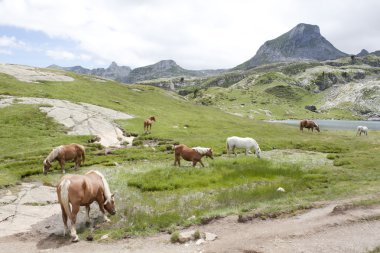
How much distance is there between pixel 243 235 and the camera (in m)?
15.1

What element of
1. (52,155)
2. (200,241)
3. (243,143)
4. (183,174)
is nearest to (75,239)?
(200,241)

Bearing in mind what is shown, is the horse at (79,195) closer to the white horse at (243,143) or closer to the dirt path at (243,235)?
the dirt path at (243,235)

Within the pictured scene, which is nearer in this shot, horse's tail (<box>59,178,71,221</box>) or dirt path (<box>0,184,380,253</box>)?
dirt path (<box>0,184,380,253</box>)

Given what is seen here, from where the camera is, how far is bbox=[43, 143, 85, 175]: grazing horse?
29395mm

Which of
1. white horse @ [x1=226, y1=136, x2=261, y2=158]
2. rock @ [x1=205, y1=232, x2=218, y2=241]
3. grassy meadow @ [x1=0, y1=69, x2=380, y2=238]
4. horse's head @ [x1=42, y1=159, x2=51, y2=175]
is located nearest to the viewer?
rock @ [x1=205, y1=232, x2=218, y2=241]

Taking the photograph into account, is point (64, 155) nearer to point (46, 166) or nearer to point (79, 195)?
point (46, 166)

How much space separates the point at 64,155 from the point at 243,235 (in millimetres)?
21340

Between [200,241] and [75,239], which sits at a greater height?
[200,241]

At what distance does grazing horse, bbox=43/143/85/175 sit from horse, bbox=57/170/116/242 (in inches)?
527

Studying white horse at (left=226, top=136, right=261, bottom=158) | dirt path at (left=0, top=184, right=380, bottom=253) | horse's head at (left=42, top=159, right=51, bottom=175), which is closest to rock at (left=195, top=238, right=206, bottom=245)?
dirt path at (left=0, top=184, right=380, bottom=253)

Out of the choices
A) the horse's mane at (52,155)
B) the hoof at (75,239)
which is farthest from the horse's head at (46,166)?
the hoof at (75,239)

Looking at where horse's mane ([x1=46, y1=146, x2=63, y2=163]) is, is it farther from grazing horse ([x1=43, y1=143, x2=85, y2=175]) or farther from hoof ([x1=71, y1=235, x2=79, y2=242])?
hoof ([x1=71, y1=235, x2=79, y2=242])

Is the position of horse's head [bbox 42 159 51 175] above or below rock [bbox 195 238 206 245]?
below

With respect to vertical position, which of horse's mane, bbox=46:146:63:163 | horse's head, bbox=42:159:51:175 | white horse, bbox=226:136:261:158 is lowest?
horse's head, bbox=42:159:51:175
